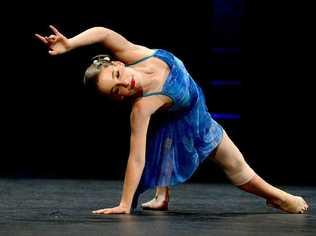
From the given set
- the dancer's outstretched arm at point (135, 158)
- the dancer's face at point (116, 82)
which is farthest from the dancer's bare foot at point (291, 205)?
the dancer's face at point (116, 82)

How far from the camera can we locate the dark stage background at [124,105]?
610 centimetres

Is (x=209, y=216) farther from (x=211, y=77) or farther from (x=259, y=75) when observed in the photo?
(x=211, y=77)

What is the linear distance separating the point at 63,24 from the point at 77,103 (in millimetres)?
631

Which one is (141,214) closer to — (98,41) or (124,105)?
(98,41)

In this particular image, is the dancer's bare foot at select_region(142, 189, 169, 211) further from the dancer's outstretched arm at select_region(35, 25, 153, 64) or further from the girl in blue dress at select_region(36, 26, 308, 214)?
the dancer's outstretched arm at select_region(35, 25, 153, 64)

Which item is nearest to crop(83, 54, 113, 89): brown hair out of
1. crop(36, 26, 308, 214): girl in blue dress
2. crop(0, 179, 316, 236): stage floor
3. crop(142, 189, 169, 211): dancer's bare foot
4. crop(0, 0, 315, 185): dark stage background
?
crop(36, 26, 308, 214): girl in blue dress

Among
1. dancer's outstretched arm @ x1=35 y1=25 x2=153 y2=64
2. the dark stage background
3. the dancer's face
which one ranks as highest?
dancer's outstretched arm @ x1=35 y1=25 x2=153 y2=64

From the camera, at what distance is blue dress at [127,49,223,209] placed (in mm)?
3199

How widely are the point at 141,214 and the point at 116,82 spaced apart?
1.62ft

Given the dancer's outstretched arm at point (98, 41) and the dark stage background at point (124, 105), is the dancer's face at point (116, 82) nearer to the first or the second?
the dancer's outstretched arm at point (98, 41)

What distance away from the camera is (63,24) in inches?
239

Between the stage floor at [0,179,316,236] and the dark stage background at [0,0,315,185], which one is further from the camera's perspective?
the dark stage background at [0,0,315,185]

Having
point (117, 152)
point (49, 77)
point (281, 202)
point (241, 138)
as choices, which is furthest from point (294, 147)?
point (281, 202)

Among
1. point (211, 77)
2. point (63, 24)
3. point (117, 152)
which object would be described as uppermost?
point (63, 24)
